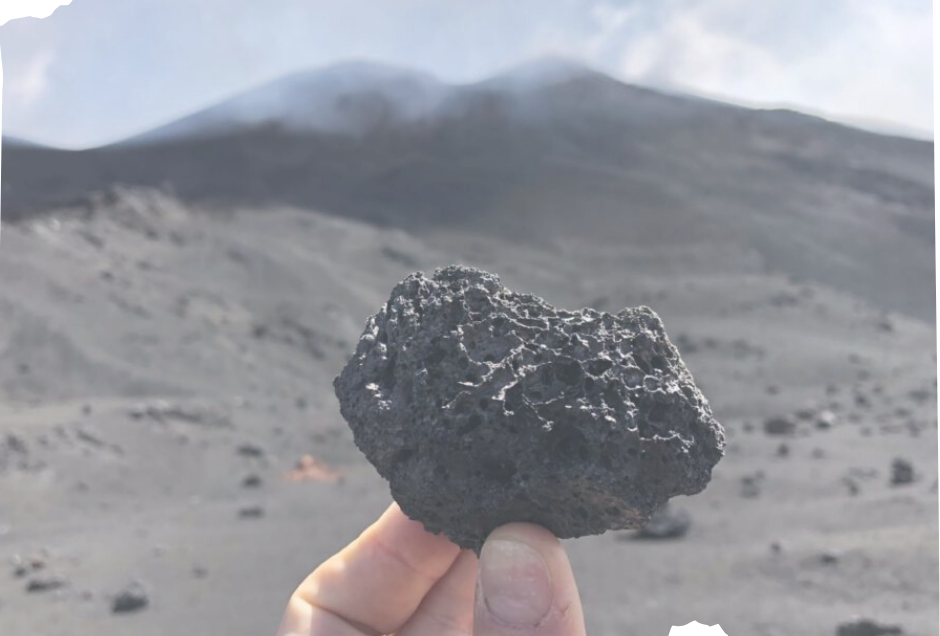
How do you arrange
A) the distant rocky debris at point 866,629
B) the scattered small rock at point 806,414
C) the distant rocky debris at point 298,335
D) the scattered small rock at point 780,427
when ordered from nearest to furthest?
1. the distant rocky debris at point 866,629
2. the scattered small rock at point 780,427
3. the scattered small rock at point 806,414
4. the distant rocky debris at point 298,335

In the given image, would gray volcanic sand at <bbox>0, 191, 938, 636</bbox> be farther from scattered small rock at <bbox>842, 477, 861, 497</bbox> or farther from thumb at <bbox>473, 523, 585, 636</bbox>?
thumb at <bbox>473, 523, 585, 636</bbox>

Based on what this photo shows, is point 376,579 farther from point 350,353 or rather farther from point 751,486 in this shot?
point 350,353

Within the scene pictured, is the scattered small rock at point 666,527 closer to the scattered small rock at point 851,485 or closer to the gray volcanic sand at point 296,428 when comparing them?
the gray volcanic sand at point 296,428

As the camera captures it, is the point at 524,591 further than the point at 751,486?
No

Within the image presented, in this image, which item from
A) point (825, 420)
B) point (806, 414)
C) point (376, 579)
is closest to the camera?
point (376, 579)

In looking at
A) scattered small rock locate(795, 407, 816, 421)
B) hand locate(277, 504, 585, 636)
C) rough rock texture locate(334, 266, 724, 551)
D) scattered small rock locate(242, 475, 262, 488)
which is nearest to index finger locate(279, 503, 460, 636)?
hand locate(277, 504, 585, 636)

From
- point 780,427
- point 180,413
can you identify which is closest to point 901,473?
point 780,427

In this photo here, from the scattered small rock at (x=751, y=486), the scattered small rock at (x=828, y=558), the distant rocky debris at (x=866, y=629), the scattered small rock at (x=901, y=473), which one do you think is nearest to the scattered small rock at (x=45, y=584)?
the distant rocky debris at (x=866, y=629)
